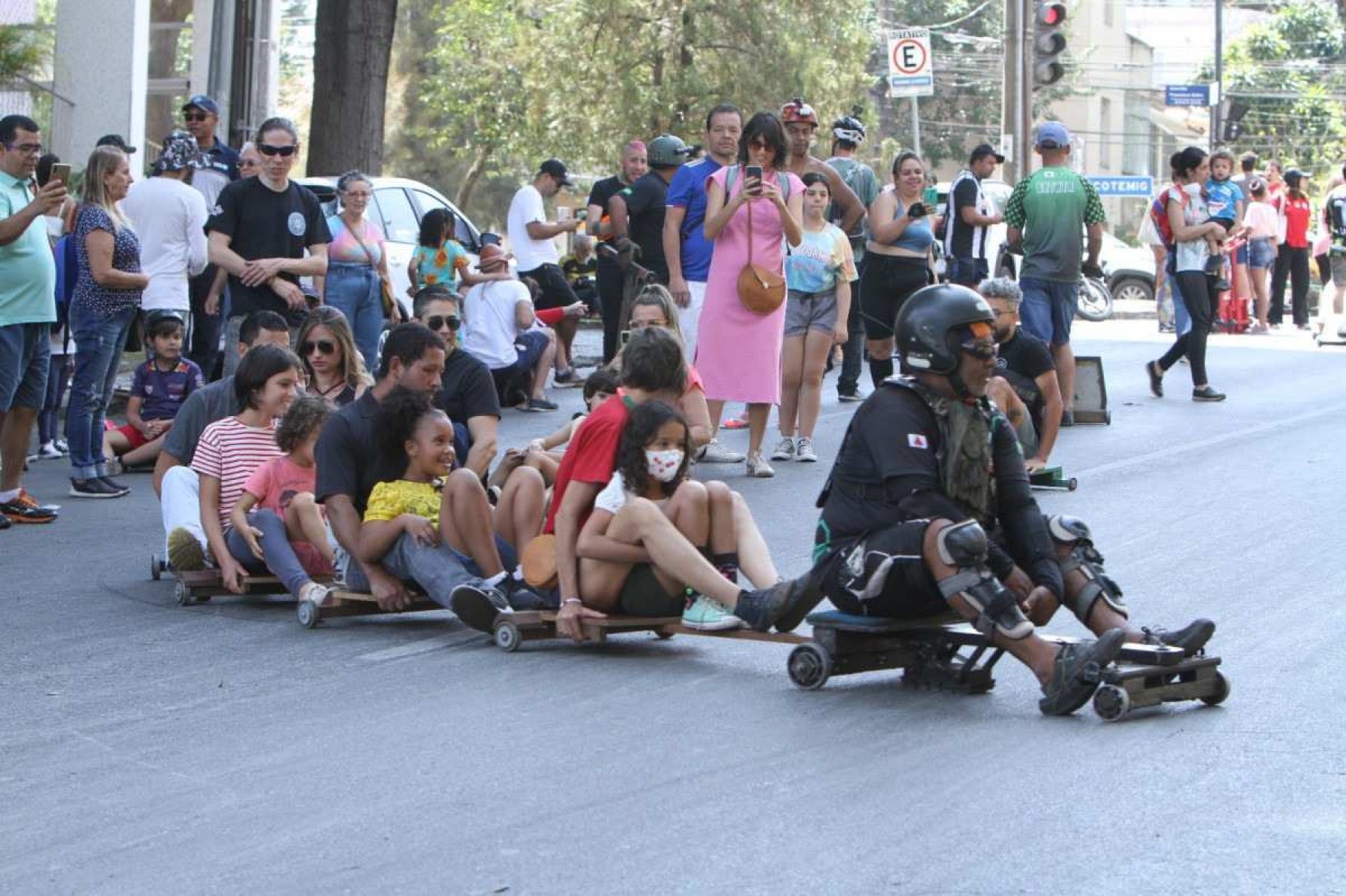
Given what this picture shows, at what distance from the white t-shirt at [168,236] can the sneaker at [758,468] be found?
154 inches

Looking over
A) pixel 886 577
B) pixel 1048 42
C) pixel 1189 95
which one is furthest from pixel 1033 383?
pixel 1189 95

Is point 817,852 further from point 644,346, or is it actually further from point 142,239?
point 142,239

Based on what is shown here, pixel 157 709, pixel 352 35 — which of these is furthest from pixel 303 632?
pixel 352 35

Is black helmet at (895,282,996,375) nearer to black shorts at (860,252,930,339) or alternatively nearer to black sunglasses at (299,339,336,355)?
black sunglasses at (299,339,336,355)

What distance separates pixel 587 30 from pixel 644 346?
121 ft

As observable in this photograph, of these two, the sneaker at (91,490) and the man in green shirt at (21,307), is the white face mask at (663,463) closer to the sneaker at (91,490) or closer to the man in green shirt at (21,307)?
the man in green shirt at (21,307)

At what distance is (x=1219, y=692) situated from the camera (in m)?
7.02

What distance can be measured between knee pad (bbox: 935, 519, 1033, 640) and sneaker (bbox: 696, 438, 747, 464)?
690 centimetres

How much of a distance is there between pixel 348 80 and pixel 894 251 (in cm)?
736

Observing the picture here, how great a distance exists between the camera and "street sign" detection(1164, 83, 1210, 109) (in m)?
40.9

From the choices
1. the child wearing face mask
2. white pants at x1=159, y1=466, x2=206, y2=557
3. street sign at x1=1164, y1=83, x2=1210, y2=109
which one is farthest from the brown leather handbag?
street sign at x1=1164, y1=83, x2=1210, y2=109

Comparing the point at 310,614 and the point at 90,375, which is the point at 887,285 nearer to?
the point at 90,375

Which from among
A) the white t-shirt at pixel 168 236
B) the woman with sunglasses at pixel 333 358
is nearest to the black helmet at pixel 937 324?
the woman with sunglasses at pixel 333 358

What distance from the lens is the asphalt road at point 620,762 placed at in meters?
5.37
